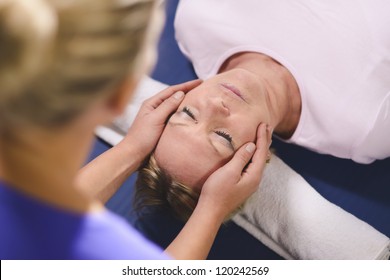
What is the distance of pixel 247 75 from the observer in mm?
1230

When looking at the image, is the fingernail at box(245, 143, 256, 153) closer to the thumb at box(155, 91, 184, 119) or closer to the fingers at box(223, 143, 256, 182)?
the fingers at box(223, 143, 256, 182)

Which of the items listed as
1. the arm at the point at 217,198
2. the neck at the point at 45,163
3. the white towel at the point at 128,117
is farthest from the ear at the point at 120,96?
the white towel at the point at 128,117

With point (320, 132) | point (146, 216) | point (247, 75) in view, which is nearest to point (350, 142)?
point (320, 132)

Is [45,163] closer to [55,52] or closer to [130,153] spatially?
[55,52]

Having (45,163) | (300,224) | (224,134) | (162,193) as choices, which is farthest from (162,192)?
(45,163)

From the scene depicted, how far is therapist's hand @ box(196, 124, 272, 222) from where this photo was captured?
1.08 metres

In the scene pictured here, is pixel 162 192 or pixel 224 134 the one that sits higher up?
pixel 224 134

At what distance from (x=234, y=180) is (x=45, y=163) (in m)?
0.62

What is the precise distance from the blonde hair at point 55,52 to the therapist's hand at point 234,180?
25.6 inches

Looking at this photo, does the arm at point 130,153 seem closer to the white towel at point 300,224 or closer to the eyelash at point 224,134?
the eyelash at point 224,134

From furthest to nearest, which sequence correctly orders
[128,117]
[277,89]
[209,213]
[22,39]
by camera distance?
[128,117] → [277,89] → [209,213] → [22,39]

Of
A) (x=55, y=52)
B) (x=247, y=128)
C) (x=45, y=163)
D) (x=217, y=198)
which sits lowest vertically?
(x=217, y=198)

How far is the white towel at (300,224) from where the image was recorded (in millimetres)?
1241

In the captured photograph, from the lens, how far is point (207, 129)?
44.8 inches
